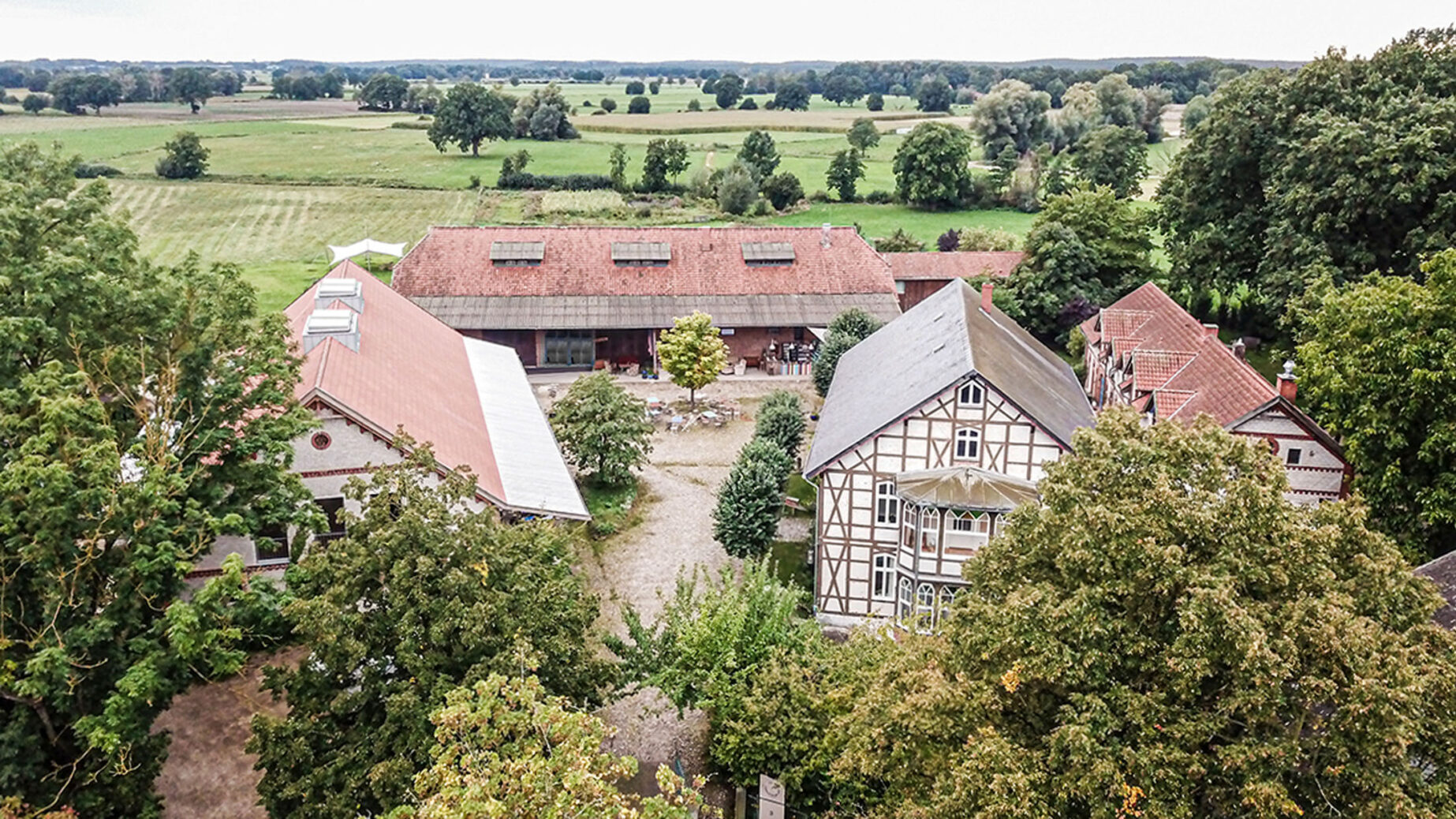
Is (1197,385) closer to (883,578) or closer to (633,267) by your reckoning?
(883,578)

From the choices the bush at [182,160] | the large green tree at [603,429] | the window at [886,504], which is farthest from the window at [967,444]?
the bush at [182,160]

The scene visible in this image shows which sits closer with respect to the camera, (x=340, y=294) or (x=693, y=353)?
(x=340, y=294)

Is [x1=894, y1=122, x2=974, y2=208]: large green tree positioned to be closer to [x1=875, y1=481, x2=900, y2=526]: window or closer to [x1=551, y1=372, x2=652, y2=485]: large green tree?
[x1=551, y1=372, x2=652, y2=485]: large green tree

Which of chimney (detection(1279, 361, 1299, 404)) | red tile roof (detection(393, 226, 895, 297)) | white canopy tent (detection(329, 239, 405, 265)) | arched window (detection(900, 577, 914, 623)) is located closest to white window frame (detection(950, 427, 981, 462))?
arched window (detection(900, 577, 914, 623))

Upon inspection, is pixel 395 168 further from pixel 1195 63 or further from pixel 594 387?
pixel 1195 63

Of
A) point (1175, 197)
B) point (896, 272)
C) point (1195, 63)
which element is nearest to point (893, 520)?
point (1175, 197)

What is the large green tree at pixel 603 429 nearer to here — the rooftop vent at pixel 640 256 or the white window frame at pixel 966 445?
the white window frame at pixel 966 445

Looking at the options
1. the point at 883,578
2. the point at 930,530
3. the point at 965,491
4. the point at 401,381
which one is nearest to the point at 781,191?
the point at 401,381
